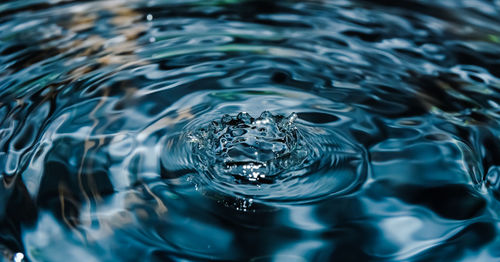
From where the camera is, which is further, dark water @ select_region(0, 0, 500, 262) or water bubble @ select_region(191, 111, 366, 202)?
water bubble @ select_region(191, 111, 366, 202)

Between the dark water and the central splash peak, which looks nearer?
the dark water

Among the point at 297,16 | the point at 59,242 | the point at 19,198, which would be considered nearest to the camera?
the point at 59,242

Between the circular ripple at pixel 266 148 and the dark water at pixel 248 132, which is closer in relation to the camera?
the dark water at pixel 248 132

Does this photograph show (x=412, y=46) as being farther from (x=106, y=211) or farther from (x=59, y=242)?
(x=59, y=242)

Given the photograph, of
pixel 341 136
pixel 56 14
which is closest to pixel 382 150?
pixel 341 136
